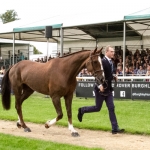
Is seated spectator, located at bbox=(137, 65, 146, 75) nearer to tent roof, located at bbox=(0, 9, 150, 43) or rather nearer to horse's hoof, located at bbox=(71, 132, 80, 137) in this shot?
tent roof, located at bbox=(0, 9, 150, 43)

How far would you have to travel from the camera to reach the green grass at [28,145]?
19.9ft

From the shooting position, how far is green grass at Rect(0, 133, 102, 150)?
605 centimetres

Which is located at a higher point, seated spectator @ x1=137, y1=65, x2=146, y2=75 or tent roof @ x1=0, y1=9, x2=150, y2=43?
tent roof @ x1=0, y1=9, x2=150, y2=43

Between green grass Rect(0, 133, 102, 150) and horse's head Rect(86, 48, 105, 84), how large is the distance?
154 centimetres

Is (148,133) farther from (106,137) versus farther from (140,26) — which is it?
(140,26)

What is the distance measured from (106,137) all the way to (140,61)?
1266 cm

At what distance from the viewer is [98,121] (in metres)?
9.15

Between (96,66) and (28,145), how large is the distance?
2.08 metres

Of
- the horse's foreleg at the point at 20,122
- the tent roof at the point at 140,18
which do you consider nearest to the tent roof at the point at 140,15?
the tent roof at the point at 140,18

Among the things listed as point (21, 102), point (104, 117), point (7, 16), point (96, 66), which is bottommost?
point (104, 117)

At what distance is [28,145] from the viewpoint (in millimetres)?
6297

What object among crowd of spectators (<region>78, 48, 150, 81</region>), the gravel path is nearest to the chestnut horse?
the gravel path

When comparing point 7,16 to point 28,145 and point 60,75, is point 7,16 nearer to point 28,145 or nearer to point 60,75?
point 60,75

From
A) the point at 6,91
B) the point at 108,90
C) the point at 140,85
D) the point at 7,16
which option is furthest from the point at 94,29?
the point at 7,16
